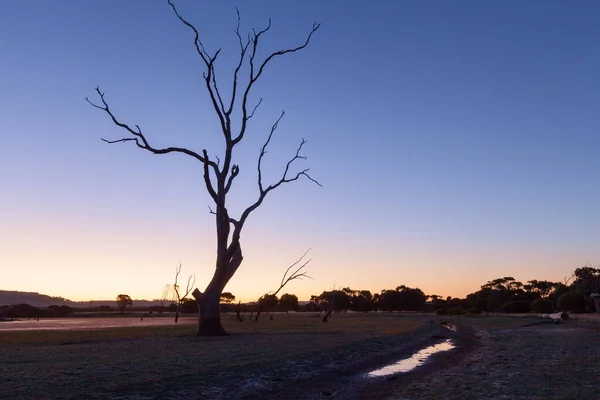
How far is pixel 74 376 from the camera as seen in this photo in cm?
1537

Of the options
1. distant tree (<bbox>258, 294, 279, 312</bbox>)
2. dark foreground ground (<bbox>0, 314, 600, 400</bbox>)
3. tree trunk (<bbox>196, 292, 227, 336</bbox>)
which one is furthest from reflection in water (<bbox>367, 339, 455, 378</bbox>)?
distant tree (<bbox>258, 294, 279, 312</bbox>)

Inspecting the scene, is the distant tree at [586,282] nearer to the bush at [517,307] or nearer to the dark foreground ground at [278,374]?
the bush at [517,307]

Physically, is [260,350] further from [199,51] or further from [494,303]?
[494,303]

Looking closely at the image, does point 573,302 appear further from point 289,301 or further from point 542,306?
point 289,301

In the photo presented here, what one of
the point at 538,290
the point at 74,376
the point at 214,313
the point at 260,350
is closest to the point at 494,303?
the point at 538,290

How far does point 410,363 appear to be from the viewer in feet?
81.5

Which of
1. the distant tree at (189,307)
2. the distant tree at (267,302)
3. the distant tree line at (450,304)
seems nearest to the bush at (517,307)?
the distant tree line at (450,304)

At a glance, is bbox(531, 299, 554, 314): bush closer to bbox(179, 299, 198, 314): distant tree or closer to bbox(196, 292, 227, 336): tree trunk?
bbox(196, 292, 227, 336): tree trunk

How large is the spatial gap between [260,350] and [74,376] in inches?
393

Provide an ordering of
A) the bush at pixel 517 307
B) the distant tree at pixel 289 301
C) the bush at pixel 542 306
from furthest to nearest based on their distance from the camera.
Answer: the distant tree at pixel 289 301 < the bush at pixel 517 307 < the bush at pixel 542 306

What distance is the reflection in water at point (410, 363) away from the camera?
21.5 m

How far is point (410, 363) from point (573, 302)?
7374 centimetres

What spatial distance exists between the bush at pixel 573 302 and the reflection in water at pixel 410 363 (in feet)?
208

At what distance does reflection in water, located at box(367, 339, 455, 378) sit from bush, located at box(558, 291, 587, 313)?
2491 inches
